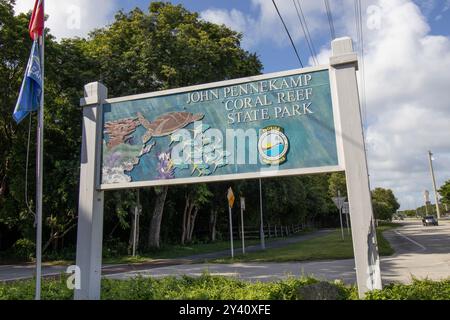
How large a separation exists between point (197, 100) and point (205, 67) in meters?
15.6

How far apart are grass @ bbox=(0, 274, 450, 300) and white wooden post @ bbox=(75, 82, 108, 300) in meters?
0.46

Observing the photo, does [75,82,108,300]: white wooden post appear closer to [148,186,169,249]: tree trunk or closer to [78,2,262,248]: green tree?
[78,2,262,248]: green tree

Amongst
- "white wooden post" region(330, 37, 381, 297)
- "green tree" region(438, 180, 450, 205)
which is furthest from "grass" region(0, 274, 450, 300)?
"green tree" region(438, 180, 450, 205)

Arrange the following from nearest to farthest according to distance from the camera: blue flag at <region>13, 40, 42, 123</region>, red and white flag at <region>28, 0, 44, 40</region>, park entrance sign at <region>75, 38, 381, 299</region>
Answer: park entrance sign at <region>75, 38, 381, 299</region> → blue flag at <region>13, 40, 42, 123</region> → red and white flag at <region>28, 0, 44, 40</region>

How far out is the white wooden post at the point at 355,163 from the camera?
667cm

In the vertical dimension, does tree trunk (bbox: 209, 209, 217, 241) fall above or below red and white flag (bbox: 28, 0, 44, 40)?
below

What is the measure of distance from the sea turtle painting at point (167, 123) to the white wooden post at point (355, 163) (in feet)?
8.48

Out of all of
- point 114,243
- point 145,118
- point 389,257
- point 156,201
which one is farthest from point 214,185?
point 145,118

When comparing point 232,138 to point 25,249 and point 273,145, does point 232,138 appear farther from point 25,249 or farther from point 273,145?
point 25,249

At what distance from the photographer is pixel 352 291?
706 centimetres

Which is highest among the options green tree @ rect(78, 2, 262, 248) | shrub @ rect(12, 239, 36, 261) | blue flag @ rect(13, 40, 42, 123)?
green tree @ rect(78, 2, 262, 248)

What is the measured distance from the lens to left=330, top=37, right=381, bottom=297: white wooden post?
6.67 m

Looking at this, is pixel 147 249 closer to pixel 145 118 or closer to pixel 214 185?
pixel 214 185

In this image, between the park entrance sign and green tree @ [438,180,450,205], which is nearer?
the park entrance sign
